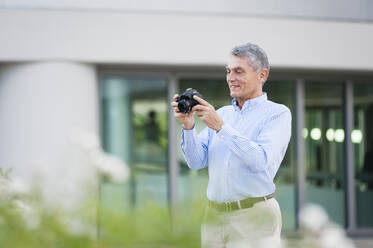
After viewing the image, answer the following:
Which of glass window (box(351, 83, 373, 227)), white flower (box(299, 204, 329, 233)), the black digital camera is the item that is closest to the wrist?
the black digital camera

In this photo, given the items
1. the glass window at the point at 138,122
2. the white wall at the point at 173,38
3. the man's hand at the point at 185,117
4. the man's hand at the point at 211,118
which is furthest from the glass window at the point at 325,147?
the man's hand at the point at 211,118

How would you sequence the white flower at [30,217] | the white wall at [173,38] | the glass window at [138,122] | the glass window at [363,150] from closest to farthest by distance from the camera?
1. the white flower at [30,217]
2. the white wall at [173,38]
3. the glass window at [138,122]
4. the glass window at [363,150]

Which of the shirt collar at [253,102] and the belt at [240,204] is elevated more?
the shirt collar at [253,102]

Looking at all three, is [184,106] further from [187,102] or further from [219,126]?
[219,126]

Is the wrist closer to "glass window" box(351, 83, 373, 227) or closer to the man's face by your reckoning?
the man's face

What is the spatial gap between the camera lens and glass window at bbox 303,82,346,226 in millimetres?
6227

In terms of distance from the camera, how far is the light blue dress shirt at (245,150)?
2.94m

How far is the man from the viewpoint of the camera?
2.96 meters

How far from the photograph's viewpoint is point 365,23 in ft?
28.7

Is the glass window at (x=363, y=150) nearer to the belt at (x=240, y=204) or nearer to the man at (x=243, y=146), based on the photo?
the man at (x=243, y=146)

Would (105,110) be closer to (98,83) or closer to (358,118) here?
(98,83)

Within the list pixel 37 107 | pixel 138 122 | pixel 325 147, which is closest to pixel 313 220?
pixel 37 107

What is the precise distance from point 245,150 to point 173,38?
5392 mm

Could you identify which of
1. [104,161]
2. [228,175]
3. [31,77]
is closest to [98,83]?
[31,77]
